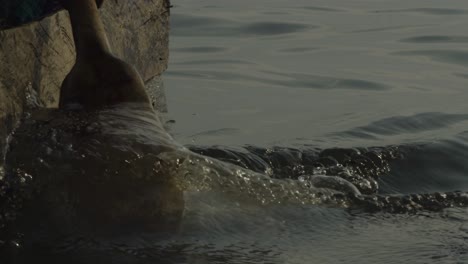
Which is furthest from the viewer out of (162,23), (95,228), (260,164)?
(162,23)

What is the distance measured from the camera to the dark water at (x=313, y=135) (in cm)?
421

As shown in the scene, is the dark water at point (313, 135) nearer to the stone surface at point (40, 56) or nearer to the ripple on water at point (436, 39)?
the ripple on water at point (436, 39)

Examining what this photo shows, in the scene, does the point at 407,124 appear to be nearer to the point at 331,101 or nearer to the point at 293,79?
the point at 331,101

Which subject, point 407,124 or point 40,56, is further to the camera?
point 407,124

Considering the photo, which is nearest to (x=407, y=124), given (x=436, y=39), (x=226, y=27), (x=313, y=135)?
(x=313, y=135)

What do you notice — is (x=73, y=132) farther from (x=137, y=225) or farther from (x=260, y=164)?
(x=260, y=164)

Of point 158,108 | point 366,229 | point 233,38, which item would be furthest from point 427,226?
point 233,38

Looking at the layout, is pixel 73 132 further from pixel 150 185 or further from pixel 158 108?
pixel 158 108

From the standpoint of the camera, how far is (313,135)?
6.53 meters

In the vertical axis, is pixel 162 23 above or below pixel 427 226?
above

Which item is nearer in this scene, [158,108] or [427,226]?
[427,226]

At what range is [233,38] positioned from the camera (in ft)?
32.5

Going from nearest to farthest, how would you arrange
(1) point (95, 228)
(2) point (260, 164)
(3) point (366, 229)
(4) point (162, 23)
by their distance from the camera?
(1) point (95, 228) < (3) point (366, 229) < (2) point (260, 164) < (4) point (162, 23)

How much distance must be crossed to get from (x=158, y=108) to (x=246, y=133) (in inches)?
22.7
